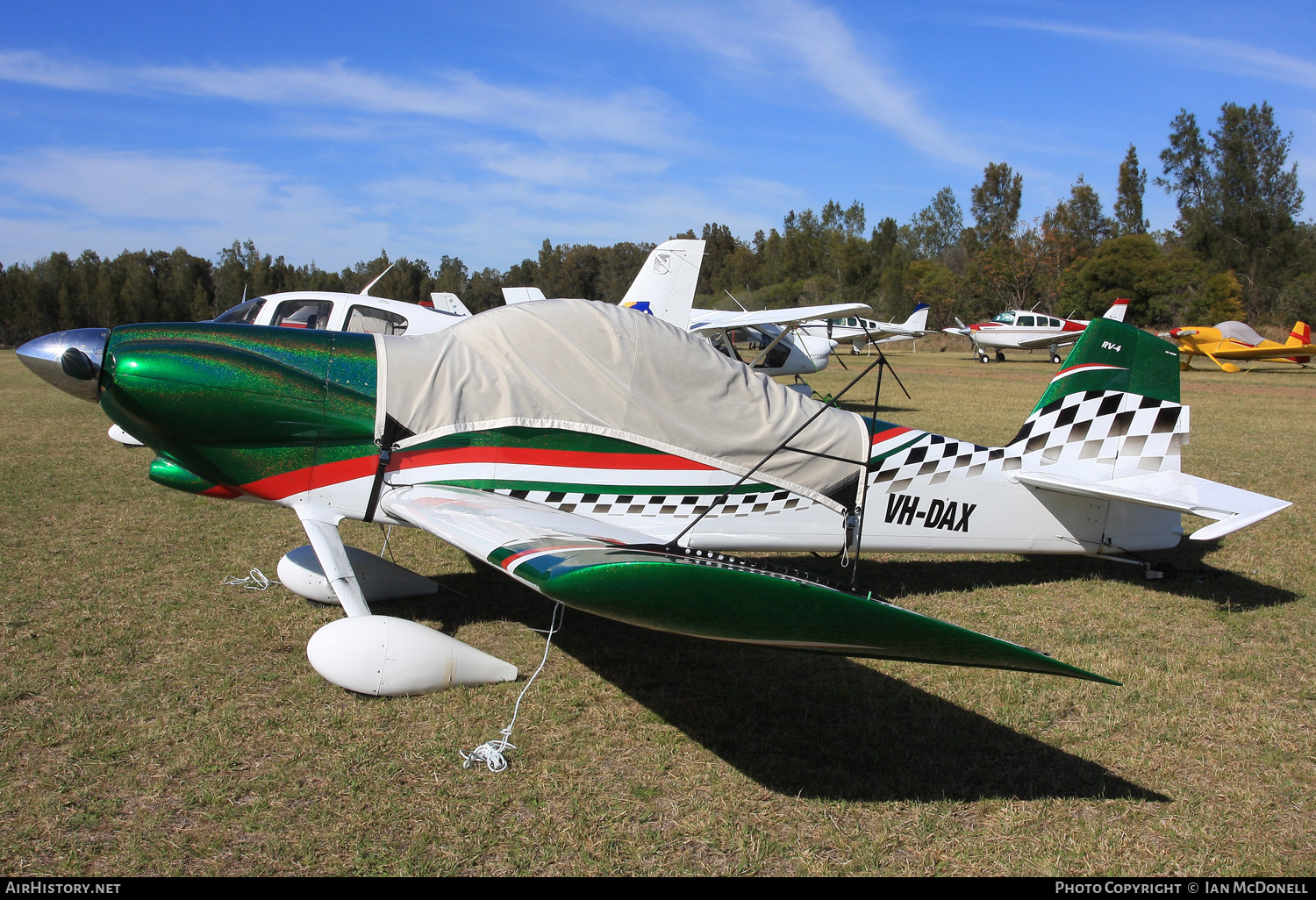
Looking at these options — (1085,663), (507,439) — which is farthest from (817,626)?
(1085,663)

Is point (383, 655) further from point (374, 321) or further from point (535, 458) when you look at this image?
point (374, 321)

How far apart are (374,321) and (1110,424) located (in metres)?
8.70

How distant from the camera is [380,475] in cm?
440

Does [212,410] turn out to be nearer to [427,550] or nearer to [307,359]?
[307,359]

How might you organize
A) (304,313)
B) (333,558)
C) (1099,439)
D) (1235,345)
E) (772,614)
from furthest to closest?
(1235,345)
(304,313)
(1099,439)
(333,558)
(772,614)

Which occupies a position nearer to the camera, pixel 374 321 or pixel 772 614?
pixel 772 614

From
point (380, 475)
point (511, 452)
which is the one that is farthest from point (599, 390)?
point (380, 475)

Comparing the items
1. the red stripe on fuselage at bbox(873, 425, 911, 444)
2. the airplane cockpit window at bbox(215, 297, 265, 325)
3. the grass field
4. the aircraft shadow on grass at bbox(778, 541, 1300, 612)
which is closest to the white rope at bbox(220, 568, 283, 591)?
the grass field

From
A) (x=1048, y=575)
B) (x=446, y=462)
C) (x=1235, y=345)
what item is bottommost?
(x=1048, y=575)

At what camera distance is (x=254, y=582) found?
5.54 metres

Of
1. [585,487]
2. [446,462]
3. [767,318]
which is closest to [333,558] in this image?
[446,462]

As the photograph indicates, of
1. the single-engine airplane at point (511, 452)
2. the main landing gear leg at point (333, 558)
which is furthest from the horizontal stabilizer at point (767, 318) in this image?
the main landing gear leg at point (333, 558)

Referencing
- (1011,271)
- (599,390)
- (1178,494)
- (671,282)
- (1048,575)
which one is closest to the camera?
(599,390)

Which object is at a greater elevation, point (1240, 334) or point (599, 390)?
point (1240, 334)
